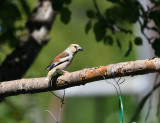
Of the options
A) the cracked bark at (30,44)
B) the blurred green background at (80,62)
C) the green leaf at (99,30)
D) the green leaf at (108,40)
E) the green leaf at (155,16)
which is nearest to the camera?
the green leaf at (155,16)

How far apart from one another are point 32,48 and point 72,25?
52.8ft

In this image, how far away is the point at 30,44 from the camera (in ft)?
13.3

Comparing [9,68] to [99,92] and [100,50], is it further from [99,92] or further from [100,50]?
[100,50]

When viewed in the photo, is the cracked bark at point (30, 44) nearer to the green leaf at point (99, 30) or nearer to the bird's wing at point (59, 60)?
the green leaf at point (99, 30)

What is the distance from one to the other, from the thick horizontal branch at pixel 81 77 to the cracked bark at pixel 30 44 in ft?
4.61

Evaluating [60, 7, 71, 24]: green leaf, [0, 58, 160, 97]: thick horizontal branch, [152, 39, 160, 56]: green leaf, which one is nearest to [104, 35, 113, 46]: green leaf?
[60, 7, 71, 24]: green leaf

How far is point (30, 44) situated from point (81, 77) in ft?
6.19

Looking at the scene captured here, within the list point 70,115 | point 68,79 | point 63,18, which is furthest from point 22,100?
point 70,115

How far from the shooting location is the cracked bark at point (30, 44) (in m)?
3.90

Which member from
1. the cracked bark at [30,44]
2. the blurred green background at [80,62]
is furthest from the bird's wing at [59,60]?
the blurred green background at [80,62]

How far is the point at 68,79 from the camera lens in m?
2.32

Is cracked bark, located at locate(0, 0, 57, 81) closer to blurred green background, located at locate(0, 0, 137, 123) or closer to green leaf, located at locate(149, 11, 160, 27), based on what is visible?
green leaf, located at locate(149, 11, 160, 27)

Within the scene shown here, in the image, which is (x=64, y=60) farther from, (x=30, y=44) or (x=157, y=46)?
(x=30, y=44)

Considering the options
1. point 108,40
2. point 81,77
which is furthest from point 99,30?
point 81,77
